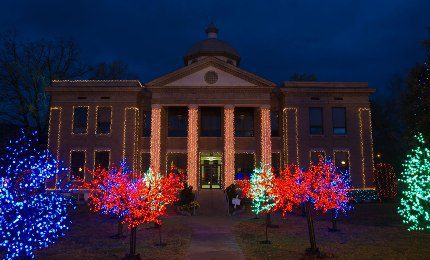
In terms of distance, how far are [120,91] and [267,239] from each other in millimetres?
22507

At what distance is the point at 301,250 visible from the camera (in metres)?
15.7

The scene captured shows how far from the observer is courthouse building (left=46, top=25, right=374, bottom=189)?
35062mm

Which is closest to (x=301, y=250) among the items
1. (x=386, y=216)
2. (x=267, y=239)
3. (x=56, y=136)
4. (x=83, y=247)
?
(x=267, y=239)

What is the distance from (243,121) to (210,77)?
5.47 metres

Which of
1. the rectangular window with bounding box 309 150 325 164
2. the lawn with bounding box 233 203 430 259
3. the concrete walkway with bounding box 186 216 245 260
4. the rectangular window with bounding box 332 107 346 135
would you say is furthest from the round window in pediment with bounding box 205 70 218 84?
the lawn with bounding box 233 203 430 259

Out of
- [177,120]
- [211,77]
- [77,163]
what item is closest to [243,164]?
[177,120]

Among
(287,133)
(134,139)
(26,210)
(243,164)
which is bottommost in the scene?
(26,210)

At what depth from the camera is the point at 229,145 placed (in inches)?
1380

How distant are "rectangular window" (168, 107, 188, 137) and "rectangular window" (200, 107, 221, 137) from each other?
1.65 metres

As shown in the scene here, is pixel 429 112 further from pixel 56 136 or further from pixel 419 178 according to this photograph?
pixel 56 136

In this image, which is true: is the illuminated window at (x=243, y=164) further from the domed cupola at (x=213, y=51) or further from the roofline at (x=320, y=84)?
the domed cupola at (x=213, y=51)

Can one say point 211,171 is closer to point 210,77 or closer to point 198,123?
point 198,123

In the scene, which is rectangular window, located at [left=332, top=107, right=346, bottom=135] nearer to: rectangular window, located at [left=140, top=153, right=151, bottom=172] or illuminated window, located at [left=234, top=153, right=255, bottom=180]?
illuminated window, located at [left=234, top=153, right=255, bottom=180]

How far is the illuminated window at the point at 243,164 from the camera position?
36.1 meters
